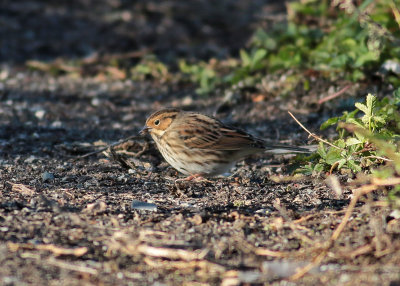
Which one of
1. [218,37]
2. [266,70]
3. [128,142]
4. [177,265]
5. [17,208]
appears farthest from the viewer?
[218,37]

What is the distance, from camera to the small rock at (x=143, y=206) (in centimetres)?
432

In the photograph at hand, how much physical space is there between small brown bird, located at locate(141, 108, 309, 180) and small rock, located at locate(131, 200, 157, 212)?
1.04 metres

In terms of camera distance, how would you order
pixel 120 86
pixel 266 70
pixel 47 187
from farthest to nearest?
pixel 120 86 → pixel 266 70 → pixel 47 187

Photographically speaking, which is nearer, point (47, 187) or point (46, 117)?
point (47, 187)

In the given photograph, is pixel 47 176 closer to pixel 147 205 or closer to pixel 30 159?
pixel 30 159

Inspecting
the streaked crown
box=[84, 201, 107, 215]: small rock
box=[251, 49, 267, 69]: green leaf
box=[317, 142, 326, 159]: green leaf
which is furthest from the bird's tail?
box=[251, 49, 267, 69]: green leaf

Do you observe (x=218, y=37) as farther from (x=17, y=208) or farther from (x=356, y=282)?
(x=356, y=282)

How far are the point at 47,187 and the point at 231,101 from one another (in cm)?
320

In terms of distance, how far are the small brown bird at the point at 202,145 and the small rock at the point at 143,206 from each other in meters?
1.04

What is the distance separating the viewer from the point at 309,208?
14.2ft

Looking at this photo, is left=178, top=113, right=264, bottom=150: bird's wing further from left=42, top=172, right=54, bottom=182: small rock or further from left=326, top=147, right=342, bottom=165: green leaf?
left=42, top=172, right=54, bottom=182: small rock

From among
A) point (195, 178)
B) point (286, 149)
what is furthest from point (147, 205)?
point (286, 149)

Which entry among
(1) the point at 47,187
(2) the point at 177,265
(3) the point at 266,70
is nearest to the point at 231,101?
(3) the point at 266,70

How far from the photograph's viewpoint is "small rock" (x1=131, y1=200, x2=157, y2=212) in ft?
14.2
